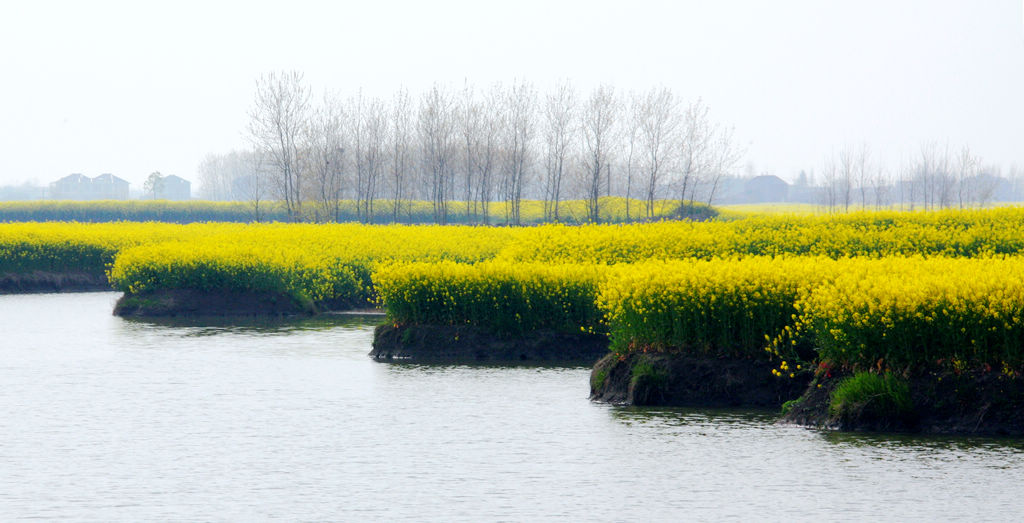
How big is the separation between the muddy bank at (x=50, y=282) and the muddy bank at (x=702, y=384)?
33514mm

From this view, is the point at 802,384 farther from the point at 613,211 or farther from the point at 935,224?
the point at 613,211

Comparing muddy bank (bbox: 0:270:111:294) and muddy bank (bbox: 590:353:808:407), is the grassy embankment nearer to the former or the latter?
muddy bank (bbox: 590:353:808:407)

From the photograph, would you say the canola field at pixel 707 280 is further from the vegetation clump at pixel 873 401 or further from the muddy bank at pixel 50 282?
Answer: the muddy bank at pixel 50 282

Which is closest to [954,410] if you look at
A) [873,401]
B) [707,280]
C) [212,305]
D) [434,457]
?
[873,401]

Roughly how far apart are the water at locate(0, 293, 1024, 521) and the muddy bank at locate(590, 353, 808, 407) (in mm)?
561

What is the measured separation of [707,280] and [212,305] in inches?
849

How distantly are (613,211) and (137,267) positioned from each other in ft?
232

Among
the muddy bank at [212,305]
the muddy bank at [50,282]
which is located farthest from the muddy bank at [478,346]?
the muddy bank at [50,282]

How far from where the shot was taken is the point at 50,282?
48.7 m

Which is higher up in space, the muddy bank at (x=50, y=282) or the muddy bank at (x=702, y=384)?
the muddy bank at (x=702, y=384)

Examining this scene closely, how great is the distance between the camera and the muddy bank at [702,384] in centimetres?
1822

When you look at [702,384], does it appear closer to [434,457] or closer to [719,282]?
[719,282]

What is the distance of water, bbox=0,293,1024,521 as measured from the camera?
1187 centimetres

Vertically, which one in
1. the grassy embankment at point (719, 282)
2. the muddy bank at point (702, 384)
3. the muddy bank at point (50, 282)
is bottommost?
the muddy bank at point (50, 282)
